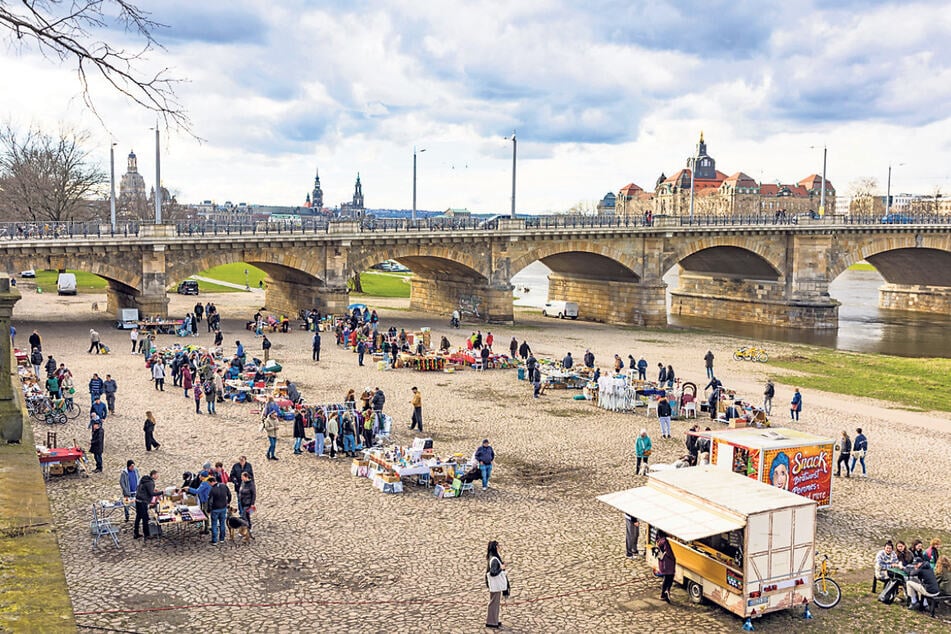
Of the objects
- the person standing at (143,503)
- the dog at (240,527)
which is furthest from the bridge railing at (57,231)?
the dog at (240,527)

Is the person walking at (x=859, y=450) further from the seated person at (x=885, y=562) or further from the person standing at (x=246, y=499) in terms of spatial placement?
the person standing at (x=246, y=499)

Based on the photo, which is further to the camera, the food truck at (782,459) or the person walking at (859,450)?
the person walking at (859,450)

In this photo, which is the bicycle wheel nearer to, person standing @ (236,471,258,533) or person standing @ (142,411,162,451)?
person standing @ (236,471,258,533)

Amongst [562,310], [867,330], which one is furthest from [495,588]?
[867,330]

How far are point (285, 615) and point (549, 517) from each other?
6.85 m

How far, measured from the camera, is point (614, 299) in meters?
66.3

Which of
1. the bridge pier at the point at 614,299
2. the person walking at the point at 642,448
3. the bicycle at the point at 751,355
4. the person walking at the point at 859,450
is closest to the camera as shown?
the person walking at the point at 642,448

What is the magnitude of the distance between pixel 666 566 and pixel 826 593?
9.21 ft

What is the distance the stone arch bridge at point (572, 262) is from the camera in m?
48.5

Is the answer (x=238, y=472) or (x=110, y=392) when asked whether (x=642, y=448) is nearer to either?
(x=238, y=472)

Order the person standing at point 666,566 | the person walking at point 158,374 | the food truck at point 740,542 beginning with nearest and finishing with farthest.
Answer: the food truck at point 740,542 < the person standing at point 666,566 < the person walking at point 158,374

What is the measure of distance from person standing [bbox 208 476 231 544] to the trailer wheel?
856cm

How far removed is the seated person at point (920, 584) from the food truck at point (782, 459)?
4.07m

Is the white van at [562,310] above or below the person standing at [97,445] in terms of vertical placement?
above
